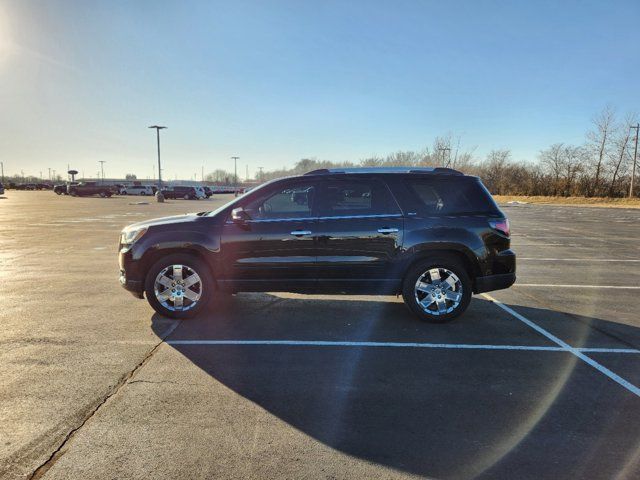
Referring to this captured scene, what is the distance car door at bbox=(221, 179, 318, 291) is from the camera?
5617 mm

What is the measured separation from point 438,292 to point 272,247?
2194 millimetres

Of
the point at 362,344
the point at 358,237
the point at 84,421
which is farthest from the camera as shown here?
the point at 358,237

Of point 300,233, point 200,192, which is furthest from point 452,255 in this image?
point 200,192

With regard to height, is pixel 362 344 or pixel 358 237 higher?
pixel 358 237

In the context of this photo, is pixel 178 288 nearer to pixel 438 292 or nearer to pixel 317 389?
pixel 317 389

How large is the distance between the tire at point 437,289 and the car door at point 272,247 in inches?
50.5

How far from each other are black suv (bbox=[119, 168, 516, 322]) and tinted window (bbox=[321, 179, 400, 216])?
0.01 metres

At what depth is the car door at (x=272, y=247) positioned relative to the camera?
5.62 meters

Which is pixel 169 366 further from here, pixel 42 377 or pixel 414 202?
pixel 414 202

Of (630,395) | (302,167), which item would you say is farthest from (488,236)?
(302,167)

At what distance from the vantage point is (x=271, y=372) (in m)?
4.19

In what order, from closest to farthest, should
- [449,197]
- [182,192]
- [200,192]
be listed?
[449,197] < [200,192] < [182,192]

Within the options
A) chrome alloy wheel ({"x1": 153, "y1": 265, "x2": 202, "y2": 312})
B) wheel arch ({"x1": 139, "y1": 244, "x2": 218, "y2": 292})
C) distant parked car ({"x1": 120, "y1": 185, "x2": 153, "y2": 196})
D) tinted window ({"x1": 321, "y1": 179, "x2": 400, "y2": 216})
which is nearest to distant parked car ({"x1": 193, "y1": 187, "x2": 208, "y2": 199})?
distant parked car ({"x1": 120, "y1": 185, "x2": 153, "y2": 196})

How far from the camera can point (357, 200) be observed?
572 cm
